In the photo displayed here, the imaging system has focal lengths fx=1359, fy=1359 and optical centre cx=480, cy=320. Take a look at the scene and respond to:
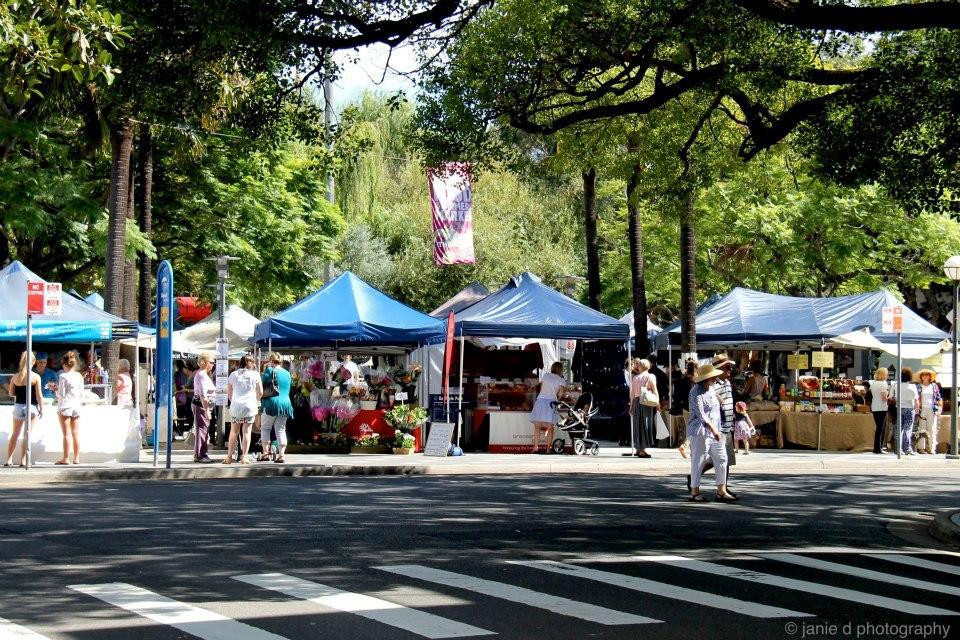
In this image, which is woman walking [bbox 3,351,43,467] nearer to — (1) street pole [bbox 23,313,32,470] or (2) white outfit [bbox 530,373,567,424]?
(1) street pole [bbox 23,313,32,470]

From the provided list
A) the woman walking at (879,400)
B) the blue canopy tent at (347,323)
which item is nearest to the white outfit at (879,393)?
the woman walking at (879,400)

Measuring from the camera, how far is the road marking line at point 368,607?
7973 millimetres

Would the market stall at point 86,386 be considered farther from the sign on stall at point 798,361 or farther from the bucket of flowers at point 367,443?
the sign on stall at point 798,361

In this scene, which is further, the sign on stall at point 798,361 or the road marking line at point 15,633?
the sign on stall at point 798,361

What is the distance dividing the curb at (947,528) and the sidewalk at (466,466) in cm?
744

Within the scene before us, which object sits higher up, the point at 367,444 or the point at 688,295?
the point at 688,295

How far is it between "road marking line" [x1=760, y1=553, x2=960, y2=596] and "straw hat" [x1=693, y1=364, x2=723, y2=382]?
5.10 metres

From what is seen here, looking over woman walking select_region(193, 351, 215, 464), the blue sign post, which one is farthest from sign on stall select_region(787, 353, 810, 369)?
the blue sign post

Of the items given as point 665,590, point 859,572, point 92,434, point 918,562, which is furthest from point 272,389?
point 665,590

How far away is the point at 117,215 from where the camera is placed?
1113 inches

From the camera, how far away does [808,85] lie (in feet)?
74.7

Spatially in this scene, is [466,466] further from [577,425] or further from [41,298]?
[41,298]

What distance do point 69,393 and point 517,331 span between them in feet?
29.2

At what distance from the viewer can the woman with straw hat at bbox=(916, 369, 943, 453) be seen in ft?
93.4
